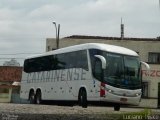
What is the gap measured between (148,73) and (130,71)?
2823 cm

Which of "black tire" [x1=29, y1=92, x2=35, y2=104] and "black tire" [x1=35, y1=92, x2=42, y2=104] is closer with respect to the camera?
"black tire" [x1=35, y1=92, x2=42, y2=104]

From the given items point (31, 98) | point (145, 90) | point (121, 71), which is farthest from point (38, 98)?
point (145, 90)

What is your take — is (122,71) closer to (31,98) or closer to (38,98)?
(38,98)

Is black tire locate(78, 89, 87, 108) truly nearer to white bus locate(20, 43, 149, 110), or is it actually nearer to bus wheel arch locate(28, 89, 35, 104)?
white bus locate(20, 43, 149, 110)

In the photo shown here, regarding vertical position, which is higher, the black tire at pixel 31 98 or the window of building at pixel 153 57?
the window of building at pixel 153 57

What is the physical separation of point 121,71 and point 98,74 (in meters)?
1.13

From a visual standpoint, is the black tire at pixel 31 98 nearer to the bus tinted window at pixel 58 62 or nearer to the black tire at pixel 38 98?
the black tire at pixel 38 98

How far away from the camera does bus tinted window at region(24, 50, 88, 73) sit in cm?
2531

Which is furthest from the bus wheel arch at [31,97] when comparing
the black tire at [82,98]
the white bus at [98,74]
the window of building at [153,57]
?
the window of building at [153,57]

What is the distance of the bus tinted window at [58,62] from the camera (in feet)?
83.0

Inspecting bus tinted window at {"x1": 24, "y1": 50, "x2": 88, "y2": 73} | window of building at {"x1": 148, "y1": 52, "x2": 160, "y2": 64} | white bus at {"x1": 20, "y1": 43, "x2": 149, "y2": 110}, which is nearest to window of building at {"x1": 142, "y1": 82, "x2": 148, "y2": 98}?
window of building at {"x1": 148, "y1": 52, "x2": 160, "y2": 64}

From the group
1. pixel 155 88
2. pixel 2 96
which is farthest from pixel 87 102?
pixel 2 96

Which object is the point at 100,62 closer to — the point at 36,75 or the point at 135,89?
the point at 135,89

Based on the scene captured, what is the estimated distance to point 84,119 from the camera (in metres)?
7.51
